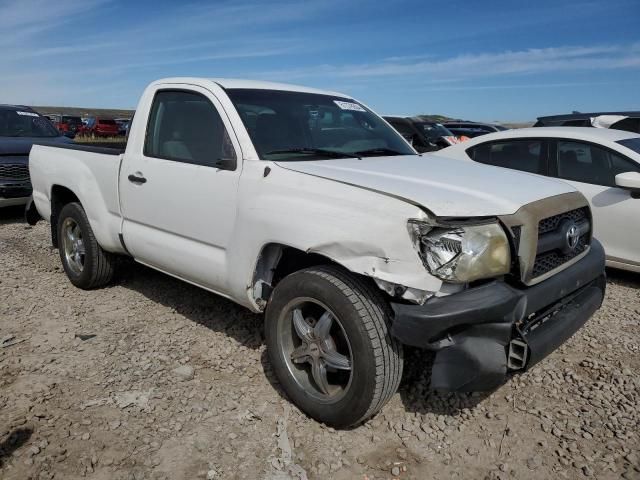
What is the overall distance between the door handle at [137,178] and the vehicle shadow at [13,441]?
182cm

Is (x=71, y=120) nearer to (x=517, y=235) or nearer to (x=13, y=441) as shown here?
(x=13, y=441)

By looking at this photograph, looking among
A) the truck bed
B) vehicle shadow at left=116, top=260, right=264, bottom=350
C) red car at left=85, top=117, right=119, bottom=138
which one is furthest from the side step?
red car at left=85, top=117, right=119, bottom=138

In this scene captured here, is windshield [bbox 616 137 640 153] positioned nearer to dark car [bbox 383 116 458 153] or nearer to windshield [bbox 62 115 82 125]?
dark car [bbox 383 116 458 153]

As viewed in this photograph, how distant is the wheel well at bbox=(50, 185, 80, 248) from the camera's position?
5048 millimetres

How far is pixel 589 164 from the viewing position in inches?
211

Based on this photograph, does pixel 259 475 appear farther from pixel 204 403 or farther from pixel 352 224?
pixel 352 224

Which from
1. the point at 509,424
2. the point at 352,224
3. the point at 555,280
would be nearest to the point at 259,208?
the point at 352,224

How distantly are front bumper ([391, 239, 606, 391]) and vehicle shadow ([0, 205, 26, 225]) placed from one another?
7646 millimetres

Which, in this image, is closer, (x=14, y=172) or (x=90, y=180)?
(x=90, y=180)

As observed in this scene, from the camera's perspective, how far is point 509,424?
9.52ft

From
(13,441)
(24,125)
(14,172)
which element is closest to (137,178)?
(13,441)

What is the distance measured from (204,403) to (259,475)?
0.72m

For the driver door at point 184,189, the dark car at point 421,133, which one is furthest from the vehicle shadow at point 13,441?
the dark car at point 421,133

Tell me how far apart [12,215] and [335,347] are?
8.00m
